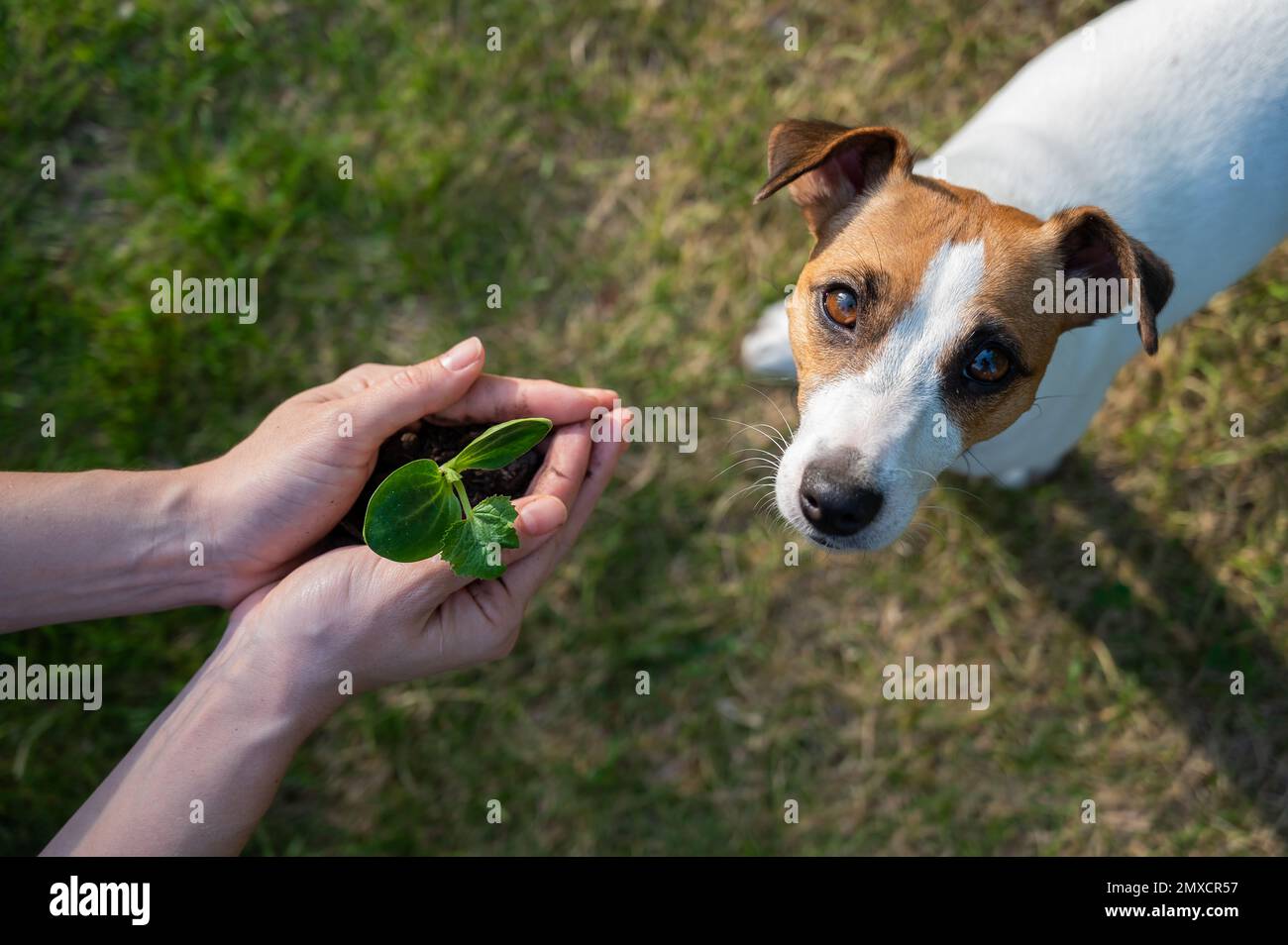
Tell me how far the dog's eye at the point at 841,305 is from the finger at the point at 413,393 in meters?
1.24

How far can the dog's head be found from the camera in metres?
2.91

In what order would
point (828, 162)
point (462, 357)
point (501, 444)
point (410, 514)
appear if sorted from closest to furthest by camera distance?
1. point (410, 514)
2. point (501, 444)
3. point (462, 357)
4. point (828, 162)

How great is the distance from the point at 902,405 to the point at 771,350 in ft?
6.00

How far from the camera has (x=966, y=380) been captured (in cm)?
301

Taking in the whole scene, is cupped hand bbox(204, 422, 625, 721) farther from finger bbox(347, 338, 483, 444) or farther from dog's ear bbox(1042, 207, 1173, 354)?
dog's ear bbox(1042, 207, 1173, 354)

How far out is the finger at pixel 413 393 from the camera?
312cm

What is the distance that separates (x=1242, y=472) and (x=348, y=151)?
518 cm

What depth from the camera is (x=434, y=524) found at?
2.66 meters

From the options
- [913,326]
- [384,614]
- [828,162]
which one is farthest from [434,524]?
[828,162]

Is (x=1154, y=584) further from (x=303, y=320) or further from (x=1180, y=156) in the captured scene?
(x=303, y=320)

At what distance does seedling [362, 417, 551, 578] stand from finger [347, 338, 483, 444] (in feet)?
1.73

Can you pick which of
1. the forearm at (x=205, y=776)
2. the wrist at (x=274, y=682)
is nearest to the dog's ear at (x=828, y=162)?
the wrist at (x=274, y=682)

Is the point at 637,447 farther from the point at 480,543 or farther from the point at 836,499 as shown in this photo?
the point at 480,543

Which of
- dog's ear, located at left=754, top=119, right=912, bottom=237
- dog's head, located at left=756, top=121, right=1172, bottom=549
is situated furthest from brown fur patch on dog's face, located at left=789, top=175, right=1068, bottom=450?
dog's ear, located at left=754, top=119, right=912, bottom=237
